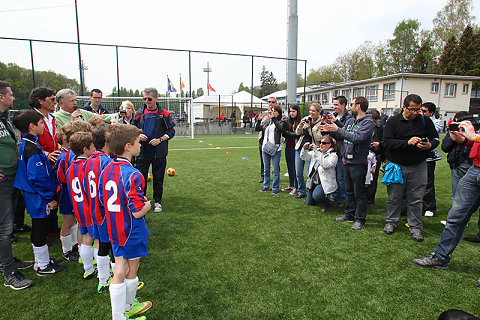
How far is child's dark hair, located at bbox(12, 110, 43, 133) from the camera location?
2.93 meters

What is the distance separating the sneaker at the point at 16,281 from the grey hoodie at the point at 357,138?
4245mm

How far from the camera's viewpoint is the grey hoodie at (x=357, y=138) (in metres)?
4.00

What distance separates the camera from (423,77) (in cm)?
3469

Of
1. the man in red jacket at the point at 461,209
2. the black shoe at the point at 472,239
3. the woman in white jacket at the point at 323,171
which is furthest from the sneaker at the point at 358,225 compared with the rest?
the black shoe at the point at 472,239

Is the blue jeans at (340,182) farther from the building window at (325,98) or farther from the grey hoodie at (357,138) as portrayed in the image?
the building window at (325,98)

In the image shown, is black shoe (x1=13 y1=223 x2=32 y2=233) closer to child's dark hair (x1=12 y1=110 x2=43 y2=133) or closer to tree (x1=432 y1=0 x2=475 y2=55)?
child's dark hair (x1=12 y1=110 x2=43 y2=133)

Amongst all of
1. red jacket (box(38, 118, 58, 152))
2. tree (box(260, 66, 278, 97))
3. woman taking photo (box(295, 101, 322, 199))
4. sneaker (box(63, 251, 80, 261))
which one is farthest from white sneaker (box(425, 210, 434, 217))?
tree (box(260, 66, 278, 97))

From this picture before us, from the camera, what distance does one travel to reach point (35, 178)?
2908mm

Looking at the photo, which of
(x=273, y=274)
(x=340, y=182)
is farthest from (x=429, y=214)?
(x=273, y=274)

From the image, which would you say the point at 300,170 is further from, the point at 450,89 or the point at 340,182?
the point at 450,89

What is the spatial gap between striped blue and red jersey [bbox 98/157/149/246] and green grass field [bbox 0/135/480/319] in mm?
816

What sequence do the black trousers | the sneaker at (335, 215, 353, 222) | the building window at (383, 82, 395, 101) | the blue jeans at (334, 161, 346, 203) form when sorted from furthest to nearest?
the building window at (383, 82, 395, 101) → the blue jeans at (334, 161, 346, 203) → the black trousers → the sneaker at (335, 215, 353, 222)

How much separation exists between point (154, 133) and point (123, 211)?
291cm

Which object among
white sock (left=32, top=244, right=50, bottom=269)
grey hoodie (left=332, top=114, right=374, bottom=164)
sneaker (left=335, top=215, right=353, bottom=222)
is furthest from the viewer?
sneaker (left=335, top=215, right=353, bottom=222)
